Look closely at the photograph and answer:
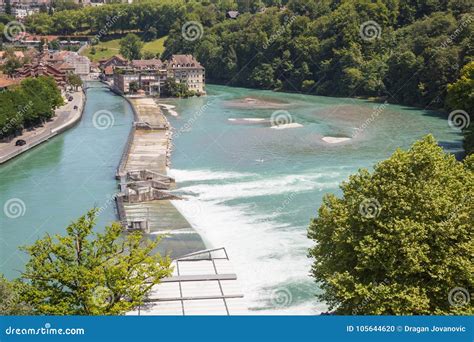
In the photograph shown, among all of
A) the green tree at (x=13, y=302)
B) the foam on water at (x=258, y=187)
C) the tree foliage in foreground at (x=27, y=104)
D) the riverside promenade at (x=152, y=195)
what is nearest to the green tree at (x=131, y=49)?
the tree foliage in foreground at (x=27, y=104)

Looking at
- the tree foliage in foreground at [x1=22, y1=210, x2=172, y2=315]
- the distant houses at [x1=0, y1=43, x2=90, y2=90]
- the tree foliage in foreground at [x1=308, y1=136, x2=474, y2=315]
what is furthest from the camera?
the distant houses at [x1=0, y1=43, x2=90, y2=90]

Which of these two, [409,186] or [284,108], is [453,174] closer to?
[409,186]

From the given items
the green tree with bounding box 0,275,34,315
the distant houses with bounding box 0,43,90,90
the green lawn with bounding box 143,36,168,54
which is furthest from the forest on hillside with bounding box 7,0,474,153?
the green tree with bounding box 0,275,34,315

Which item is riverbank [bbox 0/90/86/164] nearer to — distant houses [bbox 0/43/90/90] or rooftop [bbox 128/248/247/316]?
distant houses [bbox 0/43/90/90]

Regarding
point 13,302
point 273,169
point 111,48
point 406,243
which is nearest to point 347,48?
point 273,169

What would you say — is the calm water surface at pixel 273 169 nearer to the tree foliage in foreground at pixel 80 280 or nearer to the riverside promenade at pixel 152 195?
the riverside promenade at pixel 152 195

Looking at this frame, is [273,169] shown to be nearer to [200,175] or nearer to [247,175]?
[247,175]
